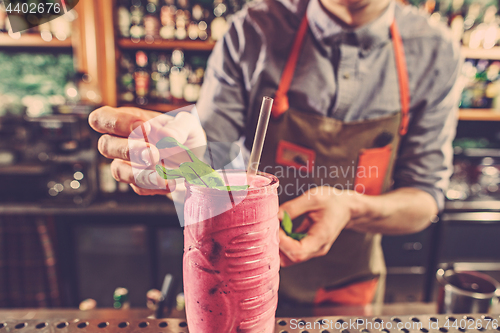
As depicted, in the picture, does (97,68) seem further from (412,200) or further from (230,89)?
(412,200)

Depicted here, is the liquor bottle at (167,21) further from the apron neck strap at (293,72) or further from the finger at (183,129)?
the finger at (183,129)

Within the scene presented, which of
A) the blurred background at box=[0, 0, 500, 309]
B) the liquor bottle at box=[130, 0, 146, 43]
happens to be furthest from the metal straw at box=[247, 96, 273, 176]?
the liquor bottle at box=[130, 0, 146, 43]

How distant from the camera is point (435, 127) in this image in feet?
4.18

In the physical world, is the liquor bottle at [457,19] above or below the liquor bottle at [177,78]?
above

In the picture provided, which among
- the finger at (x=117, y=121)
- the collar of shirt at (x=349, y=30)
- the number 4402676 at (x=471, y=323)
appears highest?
the collar of shirt at (x=349, y=30)

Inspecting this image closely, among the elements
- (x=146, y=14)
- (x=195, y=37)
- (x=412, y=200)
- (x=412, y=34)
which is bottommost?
(x=412, y=200)

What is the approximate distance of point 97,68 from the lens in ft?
8.32

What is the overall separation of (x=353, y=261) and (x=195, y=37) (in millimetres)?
2242

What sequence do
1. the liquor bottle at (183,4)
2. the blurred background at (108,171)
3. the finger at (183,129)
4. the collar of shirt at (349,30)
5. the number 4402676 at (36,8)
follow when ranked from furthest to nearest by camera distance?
the liquor bottle at (183,4), the blurred background at (108,171), the collar of shirt at (349,30), the number 4402676 at (36,8), the finger at (183,129)

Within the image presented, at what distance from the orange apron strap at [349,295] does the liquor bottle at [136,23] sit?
2.42 metres

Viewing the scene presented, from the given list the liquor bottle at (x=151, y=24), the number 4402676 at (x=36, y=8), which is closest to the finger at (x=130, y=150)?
the number 4402676 at (x=36, y=8)

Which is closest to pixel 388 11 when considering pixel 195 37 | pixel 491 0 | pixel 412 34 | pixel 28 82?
pixel 412 34

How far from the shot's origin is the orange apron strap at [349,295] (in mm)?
1306

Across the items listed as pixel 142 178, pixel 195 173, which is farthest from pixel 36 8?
pixel 195 173
